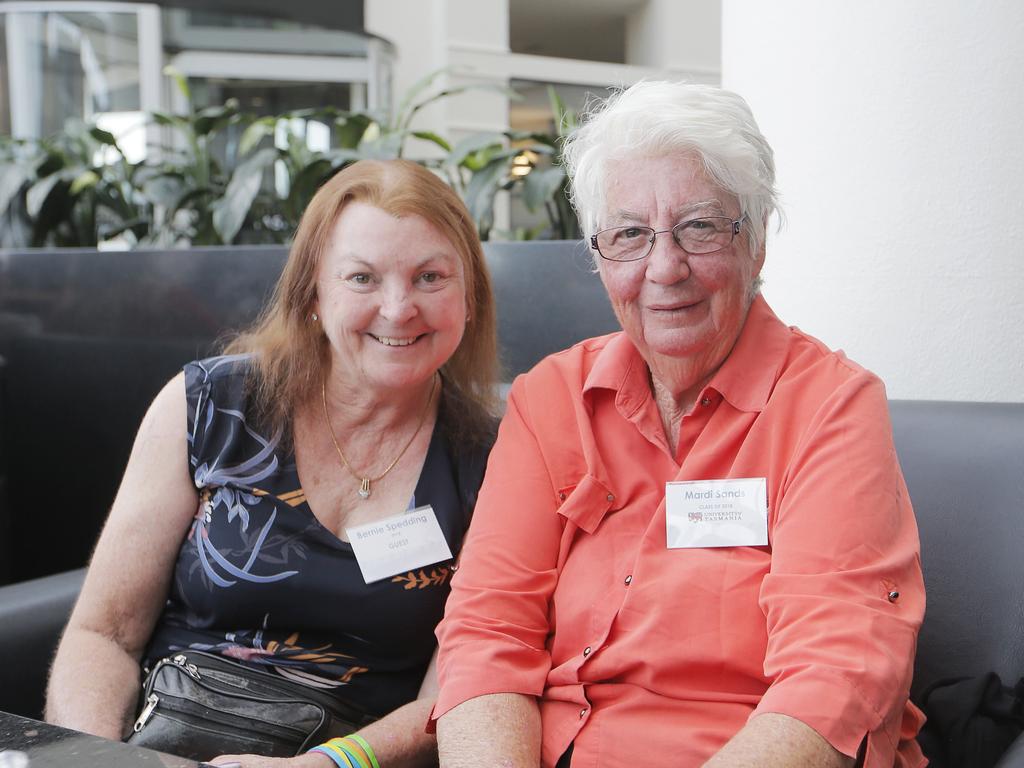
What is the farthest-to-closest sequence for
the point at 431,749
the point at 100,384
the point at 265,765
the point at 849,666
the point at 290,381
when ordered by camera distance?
the point at 100,384 < the point at 290,381 < the point at 431,749 < the point at 265,765 < the point at 849,666

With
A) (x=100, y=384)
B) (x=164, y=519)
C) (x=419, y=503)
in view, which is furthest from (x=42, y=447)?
(x=419, y=503)

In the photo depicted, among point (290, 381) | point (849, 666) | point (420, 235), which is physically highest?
point (420, 235)

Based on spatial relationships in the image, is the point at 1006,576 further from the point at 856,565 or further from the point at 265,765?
the point at 265,765

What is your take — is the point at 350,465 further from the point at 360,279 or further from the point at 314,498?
the point at 360,279

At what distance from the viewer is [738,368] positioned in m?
1.36

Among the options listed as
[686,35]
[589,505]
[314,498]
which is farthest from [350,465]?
[686,35]

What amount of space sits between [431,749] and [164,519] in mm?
569

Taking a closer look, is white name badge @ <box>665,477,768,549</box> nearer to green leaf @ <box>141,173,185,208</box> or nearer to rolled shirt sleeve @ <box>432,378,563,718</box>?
rolled shirt sleeve @ <box>432,378,563,718</box>

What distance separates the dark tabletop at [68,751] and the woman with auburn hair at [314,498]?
543 mm

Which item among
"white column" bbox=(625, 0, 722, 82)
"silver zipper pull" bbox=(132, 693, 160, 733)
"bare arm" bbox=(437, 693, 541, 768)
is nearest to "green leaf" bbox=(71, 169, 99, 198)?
"silver zipper pull" bbox=(132, 693, 160, 733)

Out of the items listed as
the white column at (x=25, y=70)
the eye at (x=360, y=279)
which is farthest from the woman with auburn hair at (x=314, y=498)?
the white column at (x=25, y=70)

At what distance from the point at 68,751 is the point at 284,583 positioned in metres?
0.62

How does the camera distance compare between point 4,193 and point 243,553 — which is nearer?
point 243,553

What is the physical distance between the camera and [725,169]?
1326mm
